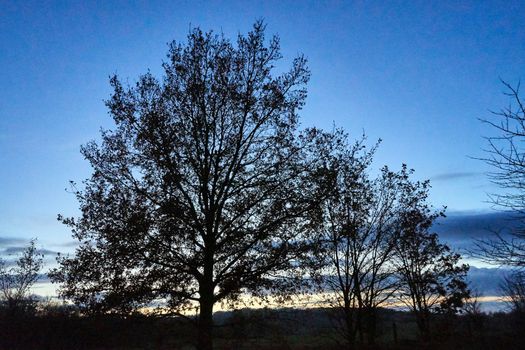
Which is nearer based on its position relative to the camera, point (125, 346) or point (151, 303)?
point (151, 303)

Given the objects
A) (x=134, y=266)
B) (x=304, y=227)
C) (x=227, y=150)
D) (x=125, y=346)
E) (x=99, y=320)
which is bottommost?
(x=125, y=346)

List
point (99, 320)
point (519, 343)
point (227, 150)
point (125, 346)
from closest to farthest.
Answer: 1. point (99, 320)
2. point (227, 150)
3. point (519, 343)
4. point (125, 346)

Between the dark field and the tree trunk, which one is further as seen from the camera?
the dark field

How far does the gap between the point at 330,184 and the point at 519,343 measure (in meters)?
30.6

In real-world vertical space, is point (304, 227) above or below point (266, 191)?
below

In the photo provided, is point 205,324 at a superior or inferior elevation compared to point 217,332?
superior

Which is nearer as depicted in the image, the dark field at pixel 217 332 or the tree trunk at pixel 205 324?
the tree trunk at pixel 205 324

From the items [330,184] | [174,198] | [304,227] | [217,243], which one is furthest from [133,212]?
[330,184]

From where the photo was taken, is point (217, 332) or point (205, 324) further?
point (217, 332)

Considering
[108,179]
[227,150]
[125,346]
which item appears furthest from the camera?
[125,346]

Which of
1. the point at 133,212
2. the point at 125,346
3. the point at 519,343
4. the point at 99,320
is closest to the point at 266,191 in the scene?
Answer: the point at 133,212

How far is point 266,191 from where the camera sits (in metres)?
14.5

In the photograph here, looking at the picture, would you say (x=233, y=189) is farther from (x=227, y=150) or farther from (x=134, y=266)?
(x=134, y=266)

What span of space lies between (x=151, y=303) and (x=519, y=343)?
3386 cm
